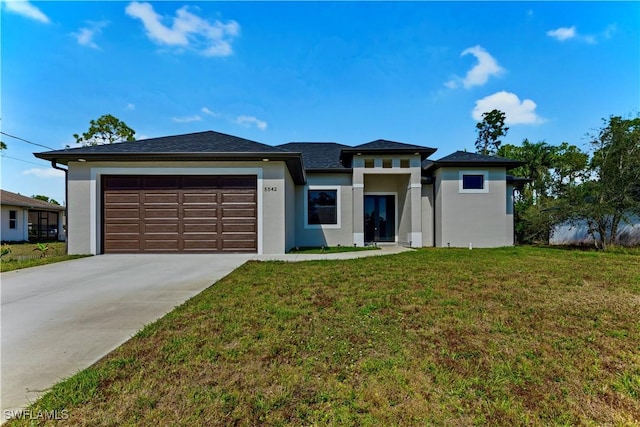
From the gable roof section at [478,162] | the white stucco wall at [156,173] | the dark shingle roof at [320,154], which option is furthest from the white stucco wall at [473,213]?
the white stucco wall at [156,173]

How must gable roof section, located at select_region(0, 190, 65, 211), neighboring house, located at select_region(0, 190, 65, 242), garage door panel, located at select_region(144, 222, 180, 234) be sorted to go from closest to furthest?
1. garage door panel, located at select_region(144, 222, 180, 234)
2. gable roof section, located at select_region(0, 190, 65, 211)
3. neighboring house, located at select_region(0, 190, 65, 242)

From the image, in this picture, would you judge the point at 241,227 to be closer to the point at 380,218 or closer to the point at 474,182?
the point at 380,218

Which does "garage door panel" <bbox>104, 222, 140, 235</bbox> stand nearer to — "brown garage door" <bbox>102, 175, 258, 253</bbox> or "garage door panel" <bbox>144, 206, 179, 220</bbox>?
"brown garage door" <bbox>102, 175, 258, 253</bbox>

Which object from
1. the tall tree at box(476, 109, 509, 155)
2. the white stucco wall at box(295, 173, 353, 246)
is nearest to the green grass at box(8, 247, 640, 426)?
the white stucco wall at box(295, 173, 353, 246)

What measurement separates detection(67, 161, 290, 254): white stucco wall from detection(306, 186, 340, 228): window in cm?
380

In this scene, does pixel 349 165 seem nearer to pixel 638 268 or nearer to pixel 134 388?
pixel 638 268

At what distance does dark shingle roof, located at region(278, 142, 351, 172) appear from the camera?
1405 centimetres

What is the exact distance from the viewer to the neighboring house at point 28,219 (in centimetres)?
1816

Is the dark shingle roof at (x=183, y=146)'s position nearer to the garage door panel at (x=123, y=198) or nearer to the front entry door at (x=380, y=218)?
the garage door panel at (x=123, y=198)

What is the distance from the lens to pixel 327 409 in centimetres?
204

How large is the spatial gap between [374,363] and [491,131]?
3310 cm

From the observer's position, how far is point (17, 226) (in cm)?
1902

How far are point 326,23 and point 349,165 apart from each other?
6.02m

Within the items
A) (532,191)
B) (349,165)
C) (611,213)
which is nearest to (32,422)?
(349,165)
